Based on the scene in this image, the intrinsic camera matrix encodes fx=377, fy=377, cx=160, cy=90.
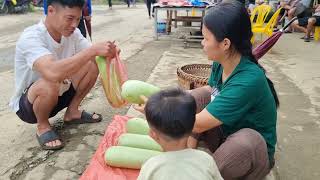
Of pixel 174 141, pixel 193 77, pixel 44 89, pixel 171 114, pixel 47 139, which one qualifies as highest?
pixel 171 114

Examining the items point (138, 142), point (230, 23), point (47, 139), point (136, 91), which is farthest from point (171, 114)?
point (47, 139)

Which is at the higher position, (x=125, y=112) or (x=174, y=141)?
(x=174, y=141)

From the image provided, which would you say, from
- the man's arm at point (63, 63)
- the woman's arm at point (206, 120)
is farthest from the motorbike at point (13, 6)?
the woman's arm at point (206, 120)

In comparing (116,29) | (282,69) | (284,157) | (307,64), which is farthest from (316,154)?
(116,29)

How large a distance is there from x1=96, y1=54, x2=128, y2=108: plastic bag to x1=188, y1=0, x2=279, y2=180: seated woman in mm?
929

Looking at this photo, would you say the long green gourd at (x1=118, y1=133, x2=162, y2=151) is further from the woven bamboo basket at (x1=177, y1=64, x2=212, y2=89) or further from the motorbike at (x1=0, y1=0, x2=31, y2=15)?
the motorbike at (x1=0, y1=0, x2=31, y2=15)

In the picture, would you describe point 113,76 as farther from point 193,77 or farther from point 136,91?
point 193,77

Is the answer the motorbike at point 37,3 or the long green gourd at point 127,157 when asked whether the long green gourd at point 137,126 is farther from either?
the motorbike at point 37,3

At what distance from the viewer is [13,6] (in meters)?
15.5

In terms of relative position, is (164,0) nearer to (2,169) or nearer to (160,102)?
(2,169)

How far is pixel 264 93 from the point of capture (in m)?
2.09

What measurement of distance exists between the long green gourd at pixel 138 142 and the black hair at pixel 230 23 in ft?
2.94

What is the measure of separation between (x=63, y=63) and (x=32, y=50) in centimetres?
30

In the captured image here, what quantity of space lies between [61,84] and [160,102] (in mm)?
1743
